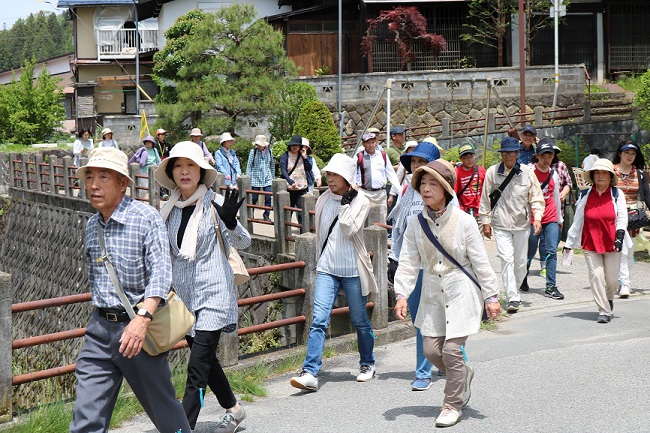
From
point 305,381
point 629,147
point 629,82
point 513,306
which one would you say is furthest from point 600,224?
point 629,82

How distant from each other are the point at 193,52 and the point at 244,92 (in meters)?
1.74

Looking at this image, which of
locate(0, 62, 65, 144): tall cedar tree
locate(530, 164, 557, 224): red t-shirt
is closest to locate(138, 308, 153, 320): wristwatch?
locate(530, 164, 557, 224): red t-shirt

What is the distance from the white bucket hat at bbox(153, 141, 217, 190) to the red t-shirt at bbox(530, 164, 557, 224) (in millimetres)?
6392

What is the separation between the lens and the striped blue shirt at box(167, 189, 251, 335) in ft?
20.4

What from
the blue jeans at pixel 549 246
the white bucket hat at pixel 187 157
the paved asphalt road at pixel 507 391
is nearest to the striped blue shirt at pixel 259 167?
the blue jeans at pixel 549 246

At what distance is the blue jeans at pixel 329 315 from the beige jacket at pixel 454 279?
3.36ft

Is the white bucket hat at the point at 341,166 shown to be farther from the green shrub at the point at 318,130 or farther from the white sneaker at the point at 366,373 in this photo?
the green shrub at the point at 318,130

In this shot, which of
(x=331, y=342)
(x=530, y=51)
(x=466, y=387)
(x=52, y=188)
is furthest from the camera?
(x=530, y=51)

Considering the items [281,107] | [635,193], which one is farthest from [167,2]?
[635,193]

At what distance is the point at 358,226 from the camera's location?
7645 mm

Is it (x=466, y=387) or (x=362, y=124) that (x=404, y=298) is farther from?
(x=362, y=124)

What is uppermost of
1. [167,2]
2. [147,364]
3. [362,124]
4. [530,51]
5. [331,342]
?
[167,2]

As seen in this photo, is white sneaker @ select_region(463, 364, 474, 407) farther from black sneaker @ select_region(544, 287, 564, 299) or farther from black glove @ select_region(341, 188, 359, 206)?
black sneaker @ select_region(544, 287, 564, 299)

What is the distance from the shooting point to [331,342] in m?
9.00
